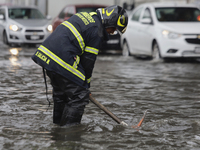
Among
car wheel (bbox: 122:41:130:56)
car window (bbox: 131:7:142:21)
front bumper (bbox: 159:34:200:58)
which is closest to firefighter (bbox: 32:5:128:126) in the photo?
front bumper (bbox: 159:34:200:58)

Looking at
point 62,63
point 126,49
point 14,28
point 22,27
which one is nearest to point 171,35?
point 126,49

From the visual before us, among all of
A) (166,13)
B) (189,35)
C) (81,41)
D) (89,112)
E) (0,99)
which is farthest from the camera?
(166,13)

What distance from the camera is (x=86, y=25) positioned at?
497 cm

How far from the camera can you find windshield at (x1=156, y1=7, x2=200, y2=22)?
1427 cm

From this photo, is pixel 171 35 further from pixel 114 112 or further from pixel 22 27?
pixel 22 27

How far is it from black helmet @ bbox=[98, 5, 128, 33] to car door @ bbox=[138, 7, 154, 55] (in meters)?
8.66

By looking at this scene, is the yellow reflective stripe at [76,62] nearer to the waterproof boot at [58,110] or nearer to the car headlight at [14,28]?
the waterproof boot at [58,110]

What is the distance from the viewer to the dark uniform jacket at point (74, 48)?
4961 millimetres

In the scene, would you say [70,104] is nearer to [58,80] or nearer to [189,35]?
[58,80]

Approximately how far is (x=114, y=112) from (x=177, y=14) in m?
8.41

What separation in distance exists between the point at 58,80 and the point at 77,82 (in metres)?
0.23

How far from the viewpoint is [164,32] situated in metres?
13.4

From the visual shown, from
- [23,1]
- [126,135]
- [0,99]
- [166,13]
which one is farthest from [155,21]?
[23,1]

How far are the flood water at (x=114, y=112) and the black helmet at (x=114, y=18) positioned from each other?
44.7 inches
